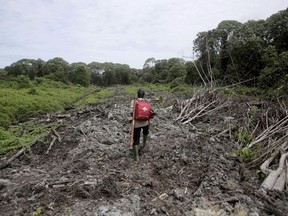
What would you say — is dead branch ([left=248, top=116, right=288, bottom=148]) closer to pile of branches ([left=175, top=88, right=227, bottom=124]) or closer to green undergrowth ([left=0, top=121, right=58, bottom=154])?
pile of branches ([left=175, top=88, right=227, bottom=124])

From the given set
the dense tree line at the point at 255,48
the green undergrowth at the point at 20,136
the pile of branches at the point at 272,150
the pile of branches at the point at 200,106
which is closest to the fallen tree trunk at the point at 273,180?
the pile of branches at the point at 272,150

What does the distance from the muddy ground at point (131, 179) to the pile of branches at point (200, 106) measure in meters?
1.94

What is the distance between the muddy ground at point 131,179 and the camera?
461 centimetres

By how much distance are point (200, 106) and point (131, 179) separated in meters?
7.02

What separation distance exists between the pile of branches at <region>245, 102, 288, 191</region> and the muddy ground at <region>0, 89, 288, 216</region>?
33 centimetres

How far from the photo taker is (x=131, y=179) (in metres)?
5.58

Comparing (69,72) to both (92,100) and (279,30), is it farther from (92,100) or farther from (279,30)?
(279,30)

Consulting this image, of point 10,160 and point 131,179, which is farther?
point 10,160

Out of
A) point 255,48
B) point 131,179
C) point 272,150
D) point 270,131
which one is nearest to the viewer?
point 131,179

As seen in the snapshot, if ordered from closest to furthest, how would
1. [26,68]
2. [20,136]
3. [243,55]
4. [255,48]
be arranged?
[20,136] < [255,48] < [243,55] < [26,68]

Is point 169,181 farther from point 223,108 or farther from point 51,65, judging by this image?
point 51,65

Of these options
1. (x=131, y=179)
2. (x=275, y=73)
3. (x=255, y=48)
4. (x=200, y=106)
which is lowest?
(x=131, y=179)

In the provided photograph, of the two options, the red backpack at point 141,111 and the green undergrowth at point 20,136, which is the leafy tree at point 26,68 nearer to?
the green undergrowth at point 20,136

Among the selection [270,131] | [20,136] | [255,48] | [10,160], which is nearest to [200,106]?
[270,131]
